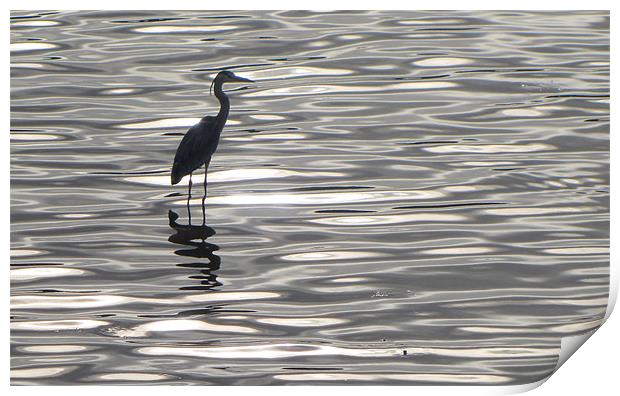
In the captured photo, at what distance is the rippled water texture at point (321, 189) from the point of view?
344 centimetres

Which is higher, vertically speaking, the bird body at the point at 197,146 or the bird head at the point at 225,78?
the bird head at the point at 225,78

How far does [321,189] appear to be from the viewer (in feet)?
11.5

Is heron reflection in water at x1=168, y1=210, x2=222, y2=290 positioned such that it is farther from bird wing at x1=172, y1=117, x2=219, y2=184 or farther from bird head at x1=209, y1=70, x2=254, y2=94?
bird head at x1=209, y1=70, x2=254, y2=94

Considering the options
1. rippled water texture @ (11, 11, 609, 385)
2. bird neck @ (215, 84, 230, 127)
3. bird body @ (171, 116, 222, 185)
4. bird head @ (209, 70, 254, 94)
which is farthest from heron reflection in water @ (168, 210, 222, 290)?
bird head @ (209, 70, 254, 94)

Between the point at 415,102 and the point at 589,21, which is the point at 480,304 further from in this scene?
the point at 589,21

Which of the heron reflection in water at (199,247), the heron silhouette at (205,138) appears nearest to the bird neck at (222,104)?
the heron silhouette at (205,138)

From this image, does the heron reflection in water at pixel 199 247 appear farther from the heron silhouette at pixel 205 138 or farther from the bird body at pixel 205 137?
the bird body at pixel 205 137

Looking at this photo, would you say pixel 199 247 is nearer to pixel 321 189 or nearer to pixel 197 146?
pixel 197 146

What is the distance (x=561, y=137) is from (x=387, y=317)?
915 millimetres

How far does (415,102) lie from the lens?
3.54 m

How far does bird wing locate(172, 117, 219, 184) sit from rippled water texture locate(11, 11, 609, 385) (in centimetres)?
4

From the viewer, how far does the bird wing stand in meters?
3.47

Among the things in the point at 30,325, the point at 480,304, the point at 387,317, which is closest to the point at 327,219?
the point at 387,317

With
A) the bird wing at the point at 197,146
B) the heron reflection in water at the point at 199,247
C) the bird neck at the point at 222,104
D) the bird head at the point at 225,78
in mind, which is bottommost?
the heron reflection in water at the point at 199,247
